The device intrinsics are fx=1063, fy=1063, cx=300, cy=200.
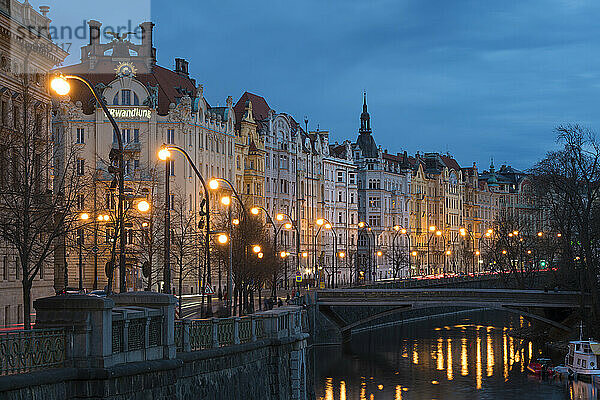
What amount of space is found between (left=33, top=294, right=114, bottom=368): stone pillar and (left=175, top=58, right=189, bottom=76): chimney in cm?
8817

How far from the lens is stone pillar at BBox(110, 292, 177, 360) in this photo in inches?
1104

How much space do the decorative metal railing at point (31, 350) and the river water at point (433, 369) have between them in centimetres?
3838

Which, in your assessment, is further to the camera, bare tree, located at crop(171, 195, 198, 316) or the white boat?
bare tree, located at crop(171, 195, 198, 316)

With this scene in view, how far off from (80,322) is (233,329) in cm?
1251

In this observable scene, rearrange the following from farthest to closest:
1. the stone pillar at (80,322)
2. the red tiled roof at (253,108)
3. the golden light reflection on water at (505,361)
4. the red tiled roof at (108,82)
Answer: the red tiled roof at (253,108), the red tiled roof at (108,82), the golden light reflection on water at (505,361), the stone pillar at (80,322)

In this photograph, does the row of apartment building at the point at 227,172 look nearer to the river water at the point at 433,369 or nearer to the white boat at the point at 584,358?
the river water at the point at 433,369

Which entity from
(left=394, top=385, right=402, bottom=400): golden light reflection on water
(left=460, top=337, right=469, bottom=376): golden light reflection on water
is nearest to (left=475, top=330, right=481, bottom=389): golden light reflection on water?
(left=460, top=337, right=469, bottom=376): golden light reflection on water

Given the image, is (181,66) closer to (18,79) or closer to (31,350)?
(18,79)

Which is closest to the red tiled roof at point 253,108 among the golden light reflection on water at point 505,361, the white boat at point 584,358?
the golden light reflection on water at point 505,361

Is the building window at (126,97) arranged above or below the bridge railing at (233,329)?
above

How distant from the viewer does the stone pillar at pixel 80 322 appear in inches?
923

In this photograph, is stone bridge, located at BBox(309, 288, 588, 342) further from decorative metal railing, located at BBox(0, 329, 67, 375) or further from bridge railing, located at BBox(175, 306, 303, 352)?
decorative metal railing, located at BBox(0, 329, 67, 375)

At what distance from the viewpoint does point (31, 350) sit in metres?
22.4

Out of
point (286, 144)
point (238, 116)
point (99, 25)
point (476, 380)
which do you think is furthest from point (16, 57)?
point (286, 144)
